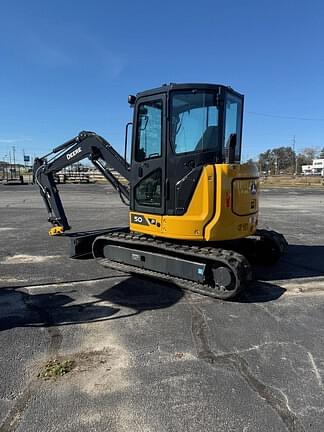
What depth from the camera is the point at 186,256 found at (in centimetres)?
618

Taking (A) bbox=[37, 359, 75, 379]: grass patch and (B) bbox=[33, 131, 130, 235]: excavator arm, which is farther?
(B) bbox=[33, 131, 130, 235]: excavator arm

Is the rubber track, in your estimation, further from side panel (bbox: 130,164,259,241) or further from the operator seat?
the operator seat

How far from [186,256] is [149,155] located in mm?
1824

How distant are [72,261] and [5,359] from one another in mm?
4052

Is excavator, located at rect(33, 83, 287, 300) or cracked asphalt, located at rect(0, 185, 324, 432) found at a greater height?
excavator, located at rect(33, 83, 287, 300)

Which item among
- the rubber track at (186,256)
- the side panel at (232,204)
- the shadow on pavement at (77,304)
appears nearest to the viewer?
the shadow on pavement at (77,304)

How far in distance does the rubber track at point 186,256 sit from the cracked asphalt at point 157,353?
0.17 m

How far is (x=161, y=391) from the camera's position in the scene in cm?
328

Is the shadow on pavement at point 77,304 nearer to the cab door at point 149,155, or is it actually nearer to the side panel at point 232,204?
the side panel at point 232,204

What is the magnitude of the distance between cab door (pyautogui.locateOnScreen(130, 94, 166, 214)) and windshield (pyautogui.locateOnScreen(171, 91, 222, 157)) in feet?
0.68

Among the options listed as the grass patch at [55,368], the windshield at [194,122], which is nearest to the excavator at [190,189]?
the windshield at [194,122]

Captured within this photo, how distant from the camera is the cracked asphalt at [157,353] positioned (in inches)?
116

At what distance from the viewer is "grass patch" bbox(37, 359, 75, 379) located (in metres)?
3.50

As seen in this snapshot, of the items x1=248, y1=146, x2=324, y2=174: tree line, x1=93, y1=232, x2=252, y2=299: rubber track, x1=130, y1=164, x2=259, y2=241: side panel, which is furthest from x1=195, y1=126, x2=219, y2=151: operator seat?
x1=248, y1=146, x2=324, y2=174: tree line
